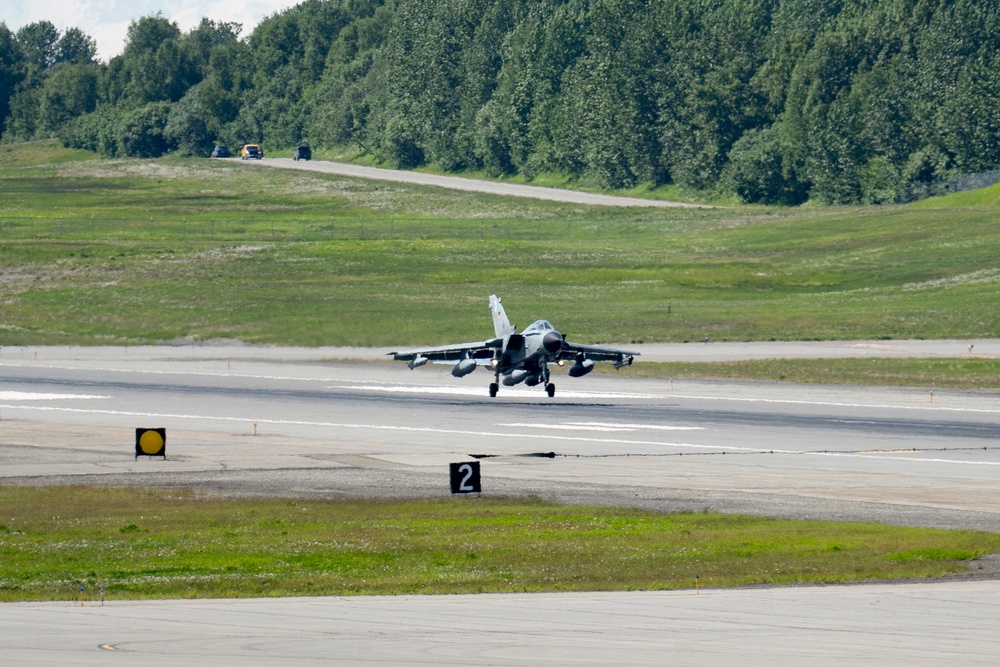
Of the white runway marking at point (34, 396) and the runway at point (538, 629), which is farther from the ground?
the white runway marking at point (34, 396)

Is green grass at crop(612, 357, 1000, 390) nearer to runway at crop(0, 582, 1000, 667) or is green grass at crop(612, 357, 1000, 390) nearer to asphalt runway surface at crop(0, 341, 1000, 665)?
asphalt runway surface at crop(0, 341, 1000, 665)

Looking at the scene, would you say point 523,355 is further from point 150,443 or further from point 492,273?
point 492,273

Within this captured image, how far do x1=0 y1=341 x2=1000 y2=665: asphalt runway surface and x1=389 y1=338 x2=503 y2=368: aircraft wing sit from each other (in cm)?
183

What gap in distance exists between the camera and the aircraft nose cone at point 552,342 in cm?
5950

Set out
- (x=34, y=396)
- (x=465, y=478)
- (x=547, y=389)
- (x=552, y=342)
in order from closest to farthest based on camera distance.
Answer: (x=465, y=478) < (x=552, y=342) < (x=547, y=389) < (x=34, y=396)

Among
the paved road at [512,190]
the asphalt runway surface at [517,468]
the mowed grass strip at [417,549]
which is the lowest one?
the mowed grass strip at [417,549]

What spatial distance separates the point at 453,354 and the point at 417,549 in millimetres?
30773

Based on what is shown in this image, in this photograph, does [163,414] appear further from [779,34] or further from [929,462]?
[779,34]

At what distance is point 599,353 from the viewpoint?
6384cm

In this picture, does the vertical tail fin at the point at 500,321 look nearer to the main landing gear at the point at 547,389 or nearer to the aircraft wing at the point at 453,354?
the aircraft wing at the point at 453,354

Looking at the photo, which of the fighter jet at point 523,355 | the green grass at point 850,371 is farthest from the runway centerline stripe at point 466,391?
the green grass at point 850,371

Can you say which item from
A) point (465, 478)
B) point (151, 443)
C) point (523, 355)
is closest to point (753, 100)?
point (523, 355)

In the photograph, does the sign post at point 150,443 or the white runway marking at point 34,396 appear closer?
the sign post at point 150,443

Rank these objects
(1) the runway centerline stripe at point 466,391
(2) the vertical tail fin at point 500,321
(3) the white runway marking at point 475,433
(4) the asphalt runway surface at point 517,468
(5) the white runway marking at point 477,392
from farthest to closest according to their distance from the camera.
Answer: (2) the vertical tail fin at point 500,321 < (5) the white runway marking at point 477,392 < (1) the runway centerline stripe at point 466,391 < (3) the white runway marking at point 475,433 < (4) the asphalt runway surface at point 517,468
